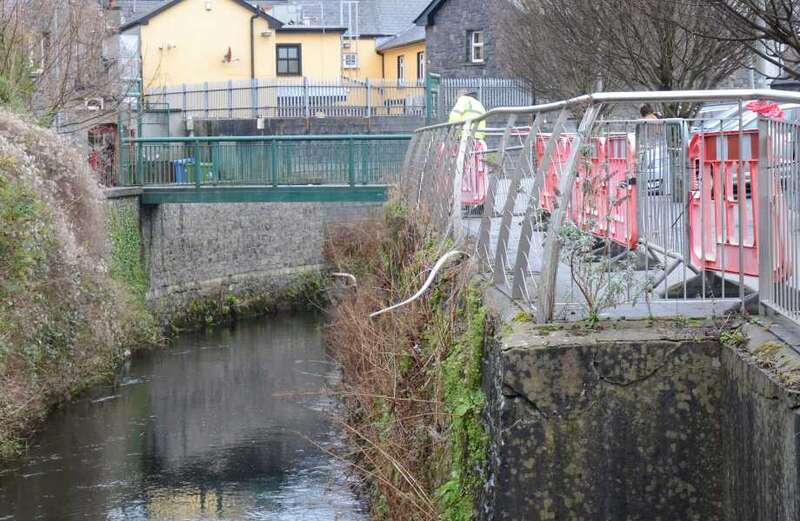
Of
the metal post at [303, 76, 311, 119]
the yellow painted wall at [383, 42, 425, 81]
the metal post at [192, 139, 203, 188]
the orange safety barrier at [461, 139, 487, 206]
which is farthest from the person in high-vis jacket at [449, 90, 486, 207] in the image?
the yellow painted wall at [383, 42, 425, 81]

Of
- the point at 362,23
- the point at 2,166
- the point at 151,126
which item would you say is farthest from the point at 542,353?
the point at 362,23

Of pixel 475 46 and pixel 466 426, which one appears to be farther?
pixel 475 46

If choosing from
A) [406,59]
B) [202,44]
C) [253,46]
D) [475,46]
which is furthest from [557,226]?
[406,59]

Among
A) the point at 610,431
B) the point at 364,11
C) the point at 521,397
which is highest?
the point at 364,11

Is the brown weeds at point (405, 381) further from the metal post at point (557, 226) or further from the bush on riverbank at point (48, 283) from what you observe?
the bush on riverbank at point (48, 283)

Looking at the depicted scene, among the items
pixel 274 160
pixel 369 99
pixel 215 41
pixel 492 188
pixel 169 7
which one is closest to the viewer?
pixel 492 188

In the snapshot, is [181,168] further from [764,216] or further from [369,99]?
[764,216]

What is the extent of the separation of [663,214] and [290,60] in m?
47.3

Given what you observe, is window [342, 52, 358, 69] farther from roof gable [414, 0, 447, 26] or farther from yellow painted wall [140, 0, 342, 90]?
→ roof gable [414, 0, 447, 26]

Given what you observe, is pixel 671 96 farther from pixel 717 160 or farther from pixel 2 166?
pixel 2 166

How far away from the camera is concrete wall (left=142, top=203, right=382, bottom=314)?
2975cm

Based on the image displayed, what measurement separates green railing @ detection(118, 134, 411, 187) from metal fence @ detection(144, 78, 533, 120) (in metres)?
11.0

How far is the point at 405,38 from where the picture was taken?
53.9m

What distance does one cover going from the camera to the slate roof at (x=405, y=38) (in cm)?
5209
